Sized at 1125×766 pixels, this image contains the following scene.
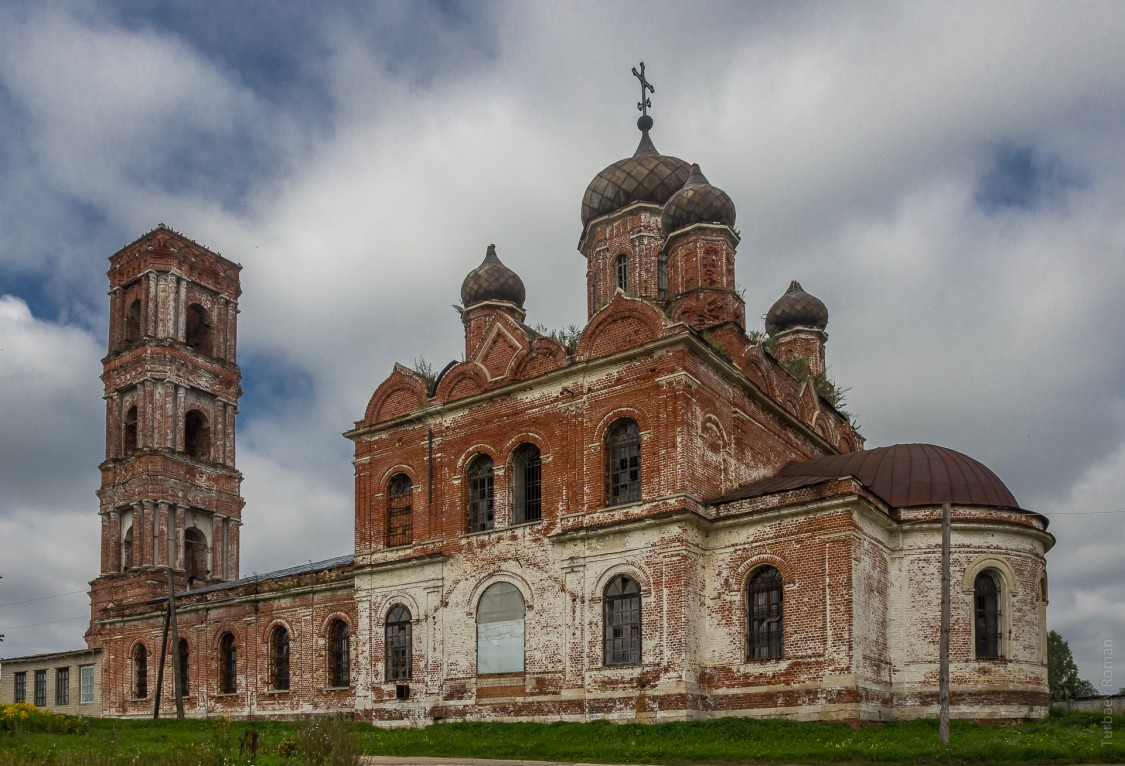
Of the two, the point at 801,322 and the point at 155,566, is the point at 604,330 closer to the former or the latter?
the point at 801,322

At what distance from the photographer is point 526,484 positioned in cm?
2350

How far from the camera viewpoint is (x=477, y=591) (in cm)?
2336

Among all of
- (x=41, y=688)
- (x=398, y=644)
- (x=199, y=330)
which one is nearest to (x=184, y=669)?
(x=41, y=688)

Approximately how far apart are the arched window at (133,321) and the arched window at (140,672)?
12306 millimetres

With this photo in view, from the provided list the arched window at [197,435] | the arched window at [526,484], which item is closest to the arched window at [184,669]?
the arched window at [197,435]

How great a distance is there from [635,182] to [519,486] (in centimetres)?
985

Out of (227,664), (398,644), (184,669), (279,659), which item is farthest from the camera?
(184,669)

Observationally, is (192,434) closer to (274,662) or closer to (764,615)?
(274,662)

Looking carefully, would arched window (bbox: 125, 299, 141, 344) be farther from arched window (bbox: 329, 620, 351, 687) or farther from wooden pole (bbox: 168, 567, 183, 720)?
arched window (bbox: 329, 620, 351, 687)

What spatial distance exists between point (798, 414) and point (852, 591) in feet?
27.6

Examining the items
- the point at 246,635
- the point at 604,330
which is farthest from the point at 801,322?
the point at 246,635

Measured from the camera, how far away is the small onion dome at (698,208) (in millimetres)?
25766

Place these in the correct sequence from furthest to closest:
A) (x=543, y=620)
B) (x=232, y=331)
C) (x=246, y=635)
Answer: (x=232, y=331)
(x=246, y=635)
(x=543, y=620)

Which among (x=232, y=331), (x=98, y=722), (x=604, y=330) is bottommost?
(x=98, y=722)
